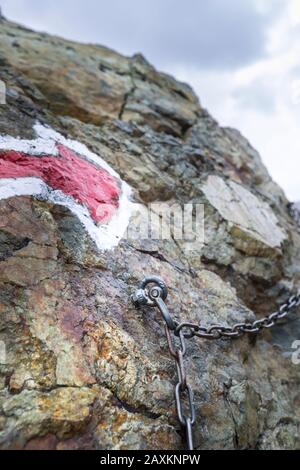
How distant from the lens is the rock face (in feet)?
5.73

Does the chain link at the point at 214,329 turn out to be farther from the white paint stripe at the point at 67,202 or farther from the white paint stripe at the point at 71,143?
the white paint stripe at the point at 71,143

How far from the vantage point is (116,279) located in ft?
8.00

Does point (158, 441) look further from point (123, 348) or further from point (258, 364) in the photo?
point (258, 364)

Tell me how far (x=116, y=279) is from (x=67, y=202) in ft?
2.33

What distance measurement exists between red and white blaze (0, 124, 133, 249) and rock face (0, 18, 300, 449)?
13mm

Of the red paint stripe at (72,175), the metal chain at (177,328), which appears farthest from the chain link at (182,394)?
the red paint stripe at (72,175)

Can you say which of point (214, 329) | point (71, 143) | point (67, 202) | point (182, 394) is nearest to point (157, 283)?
point (214, 329)

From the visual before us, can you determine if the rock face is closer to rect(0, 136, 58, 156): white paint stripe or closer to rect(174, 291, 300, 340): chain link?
rect(0, 136, 58, 156): white paint stripe

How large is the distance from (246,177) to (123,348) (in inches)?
156

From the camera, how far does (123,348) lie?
2.03m

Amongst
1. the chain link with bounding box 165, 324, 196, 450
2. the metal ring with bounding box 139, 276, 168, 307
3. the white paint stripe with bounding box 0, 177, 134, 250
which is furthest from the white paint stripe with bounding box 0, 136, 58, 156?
the chain link with bounding box 165, 324, 196, 450

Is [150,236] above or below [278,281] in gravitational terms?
above

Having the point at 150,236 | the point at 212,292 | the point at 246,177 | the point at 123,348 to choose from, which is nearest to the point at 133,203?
the point at 150,236

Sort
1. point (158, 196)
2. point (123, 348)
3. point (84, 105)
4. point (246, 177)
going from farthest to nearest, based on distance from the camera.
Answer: point (246, 177)
point (84, 105)
point (158, 196)
point (123, 348)
